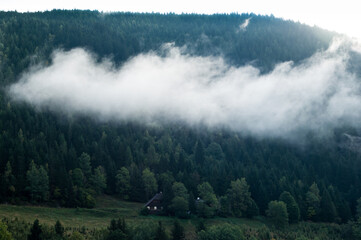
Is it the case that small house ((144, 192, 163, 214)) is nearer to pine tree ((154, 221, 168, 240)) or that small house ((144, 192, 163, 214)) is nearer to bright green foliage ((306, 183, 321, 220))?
pine tree ((154, 221, 168, 240))

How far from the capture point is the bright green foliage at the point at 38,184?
96.4 m

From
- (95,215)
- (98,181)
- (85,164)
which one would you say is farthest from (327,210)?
(85,164)

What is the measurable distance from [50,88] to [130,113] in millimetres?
37390

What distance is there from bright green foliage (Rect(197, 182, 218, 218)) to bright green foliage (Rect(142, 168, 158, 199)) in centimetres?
1280

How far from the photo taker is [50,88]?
17075cm

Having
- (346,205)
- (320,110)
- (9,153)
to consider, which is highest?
(320,110)

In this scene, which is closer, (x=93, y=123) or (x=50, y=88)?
(x=93, y=123)

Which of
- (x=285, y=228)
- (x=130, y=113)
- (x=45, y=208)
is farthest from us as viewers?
(x=130, y=113)

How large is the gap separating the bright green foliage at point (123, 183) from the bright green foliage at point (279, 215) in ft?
130

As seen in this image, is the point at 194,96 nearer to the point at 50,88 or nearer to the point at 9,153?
the point at 50,88

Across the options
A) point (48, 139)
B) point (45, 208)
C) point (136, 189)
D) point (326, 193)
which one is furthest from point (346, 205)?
point (48, 139)

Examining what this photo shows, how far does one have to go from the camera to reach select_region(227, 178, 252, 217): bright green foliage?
109562 mm

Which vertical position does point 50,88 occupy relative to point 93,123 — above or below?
above

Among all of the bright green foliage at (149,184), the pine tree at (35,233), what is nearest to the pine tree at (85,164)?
the bright green foliage at (149,184)
